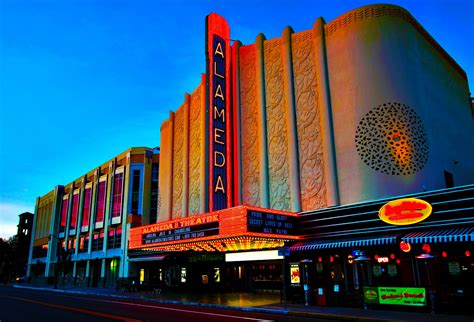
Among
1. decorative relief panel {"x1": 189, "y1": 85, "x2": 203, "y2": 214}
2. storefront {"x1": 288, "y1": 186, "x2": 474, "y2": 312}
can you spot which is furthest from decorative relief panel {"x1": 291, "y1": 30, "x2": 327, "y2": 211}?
decorative relief panel {"x1": 189, "y1": 85, "x2": 203, "y2": 214}

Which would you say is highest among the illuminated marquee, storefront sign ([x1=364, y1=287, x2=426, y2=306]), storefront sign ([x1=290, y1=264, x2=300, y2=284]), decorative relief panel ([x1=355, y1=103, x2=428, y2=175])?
decorative relief panel ([x1=355, y1=103, x2=428, y2=175])

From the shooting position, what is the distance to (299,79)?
28.9 meters

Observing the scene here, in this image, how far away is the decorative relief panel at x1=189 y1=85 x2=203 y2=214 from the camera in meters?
35.6

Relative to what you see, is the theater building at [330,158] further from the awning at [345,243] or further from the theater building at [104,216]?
the theater building at [104,216]

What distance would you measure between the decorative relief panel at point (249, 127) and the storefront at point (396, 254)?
21.6ft

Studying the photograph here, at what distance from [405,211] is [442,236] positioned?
8.10 ft

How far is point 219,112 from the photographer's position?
97.3 feet

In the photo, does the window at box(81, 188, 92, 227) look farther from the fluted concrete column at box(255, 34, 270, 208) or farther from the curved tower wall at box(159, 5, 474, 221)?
the fluted concrete column at box(255, 34, 270, 208)

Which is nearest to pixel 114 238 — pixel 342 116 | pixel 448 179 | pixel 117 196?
pixel 117 196

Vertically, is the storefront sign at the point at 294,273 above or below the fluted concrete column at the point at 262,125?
below

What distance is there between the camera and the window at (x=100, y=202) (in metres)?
56.9

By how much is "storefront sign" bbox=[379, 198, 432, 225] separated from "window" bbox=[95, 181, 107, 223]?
151 ft

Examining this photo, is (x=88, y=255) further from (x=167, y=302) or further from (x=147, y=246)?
(x=167, y=302)

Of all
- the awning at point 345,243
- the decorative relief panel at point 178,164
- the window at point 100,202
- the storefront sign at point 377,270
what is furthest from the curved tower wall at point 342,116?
the window at point 100,202
